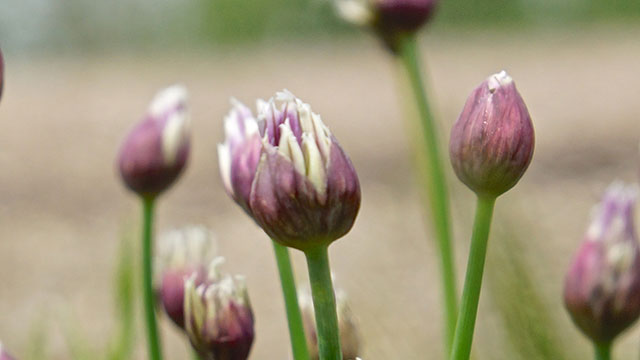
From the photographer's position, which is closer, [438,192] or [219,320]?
[219,320]

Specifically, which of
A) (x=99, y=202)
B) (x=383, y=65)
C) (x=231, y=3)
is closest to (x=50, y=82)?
(x=383, y=65)

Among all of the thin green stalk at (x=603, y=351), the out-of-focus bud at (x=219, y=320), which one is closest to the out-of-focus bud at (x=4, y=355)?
the out-of-focus bud at (x=219, y=320)

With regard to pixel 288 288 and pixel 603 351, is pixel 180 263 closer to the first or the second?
pixel 288 288

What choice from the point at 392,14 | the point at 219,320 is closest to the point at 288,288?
the point at 219,320

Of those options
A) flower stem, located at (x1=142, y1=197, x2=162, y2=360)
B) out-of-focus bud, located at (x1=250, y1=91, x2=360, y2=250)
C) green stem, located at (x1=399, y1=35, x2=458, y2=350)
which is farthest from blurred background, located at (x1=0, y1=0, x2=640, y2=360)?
out-of-focus bud, located at (x1=250, y1=91, x2=360, y2=250)

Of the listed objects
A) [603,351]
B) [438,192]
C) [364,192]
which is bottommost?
[603,351]

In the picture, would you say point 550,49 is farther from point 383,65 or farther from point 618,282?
point 618,282
